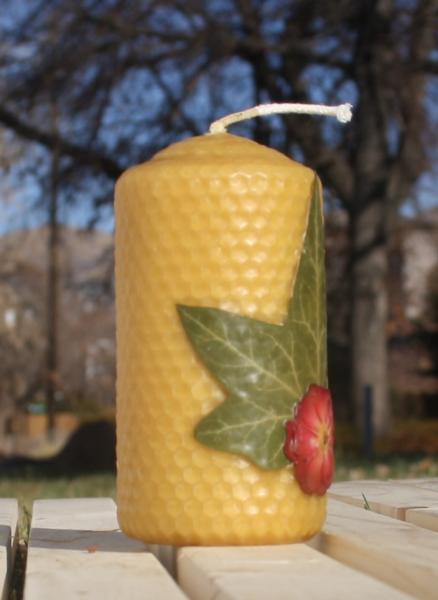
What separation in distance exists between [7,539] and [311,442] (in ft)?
1.16

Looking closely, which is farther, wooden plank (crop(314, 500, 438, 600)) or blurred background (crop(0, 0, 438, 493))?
blurred background (crop(0, 0, 438, 493))

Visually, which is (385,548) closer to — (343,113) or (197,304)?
(197,304)

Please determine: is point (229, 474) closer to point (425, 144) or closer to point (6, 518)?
point (6, 518)

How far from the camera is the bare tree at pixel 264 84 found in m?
7.80

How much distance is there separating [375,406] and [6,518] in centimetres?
778

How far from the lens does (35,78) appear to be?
7973 mm

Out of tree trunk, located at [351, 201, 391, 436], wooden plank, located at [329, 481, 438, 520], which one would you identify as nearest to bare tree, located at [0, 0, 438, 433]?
tree trunk, located at [351, 201, 391, 436]

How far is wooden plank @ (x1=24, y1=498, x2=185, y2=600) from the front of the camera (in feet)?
2.66

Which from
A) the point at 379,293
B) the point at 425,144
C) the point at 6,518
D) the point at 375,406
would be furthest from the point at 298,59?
the point at 6,518

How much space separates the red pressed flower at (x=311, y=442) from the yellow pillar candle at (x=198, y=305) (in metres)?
0.01

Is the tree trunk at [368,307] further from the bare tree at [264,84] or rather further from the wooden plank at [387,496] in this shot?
the wooden plank at [387,496]

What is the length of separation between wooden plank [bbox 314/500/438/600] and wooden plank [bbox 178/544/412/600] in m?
0.04

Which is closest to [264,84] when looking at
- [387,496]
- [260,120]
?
[260,120]

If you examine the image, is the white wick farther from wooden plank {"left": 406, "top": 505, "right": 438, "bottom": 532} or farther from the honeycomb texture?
wooden plank {"left": 406, "top": 505, "right": 438, "bottom": 532}
